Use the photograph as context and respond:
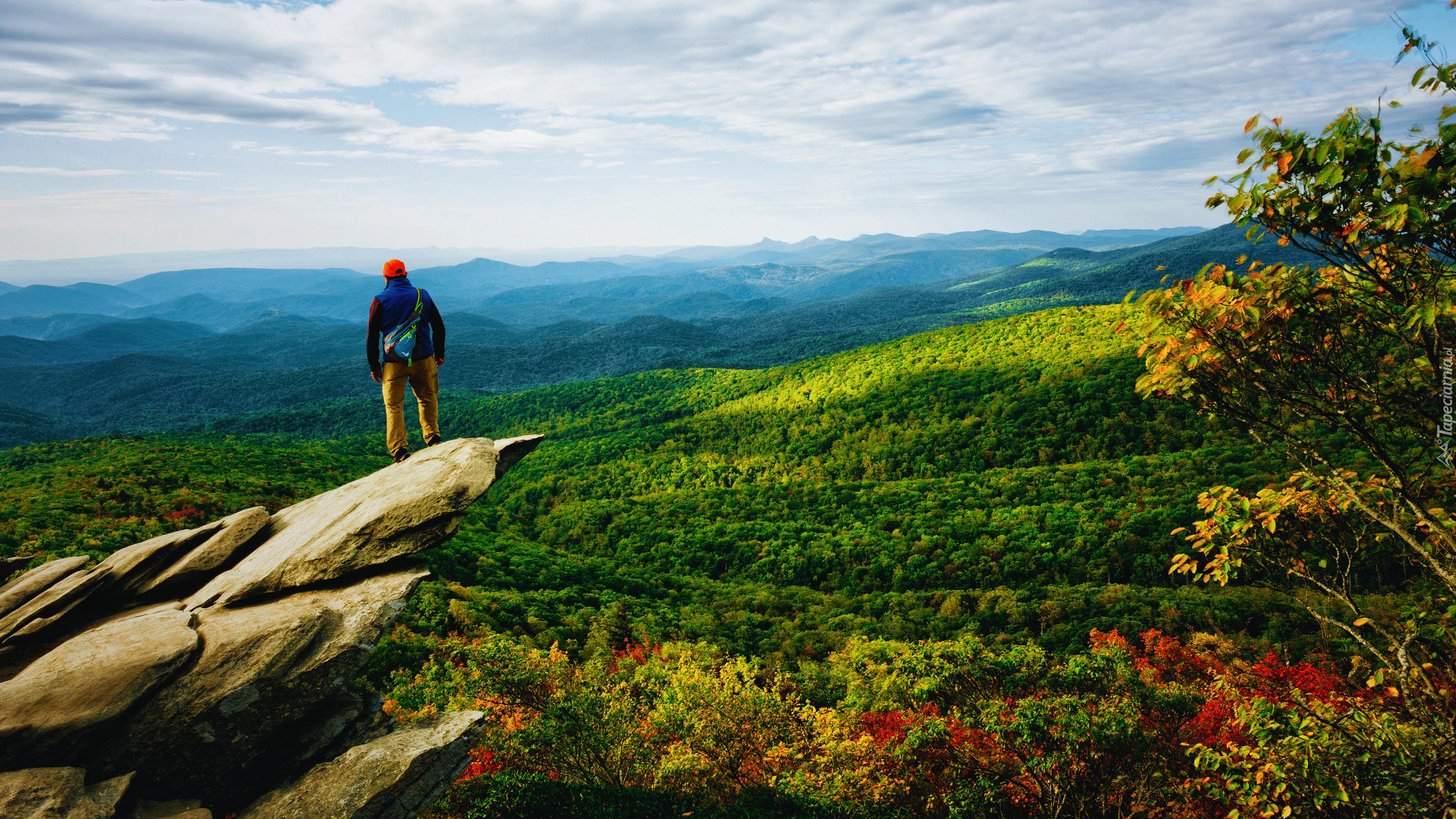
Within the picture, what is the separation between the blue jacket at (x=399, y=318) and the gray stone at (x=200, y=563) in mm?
4230

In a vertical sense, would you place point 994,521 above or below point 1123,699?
below

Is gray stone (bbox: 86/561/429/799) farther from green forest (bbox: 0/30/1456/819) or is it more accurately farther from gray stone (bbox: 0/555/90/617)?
green forest (bbox: 0/30/1456/819)

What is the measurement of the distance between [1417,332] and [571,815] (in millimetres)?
17786

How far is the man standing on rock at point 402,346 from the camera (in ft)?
39.5

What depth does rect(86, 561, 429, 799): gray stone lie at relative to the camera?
8469mm

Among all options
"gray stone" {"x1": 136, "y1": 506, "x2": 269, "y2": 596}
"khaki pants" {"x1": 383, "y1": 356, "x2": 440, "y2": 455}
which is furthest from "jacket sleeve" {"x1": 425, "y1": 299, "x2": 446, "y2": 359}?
"gray stone" {"x1": 136, "y1": 506, "x2": 269, "y2": 596}

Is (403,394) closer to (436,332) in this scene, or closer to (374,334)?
(374,334)

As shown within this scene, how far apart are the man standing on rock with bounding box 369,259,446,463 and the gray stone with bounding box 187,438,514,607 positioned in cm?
139

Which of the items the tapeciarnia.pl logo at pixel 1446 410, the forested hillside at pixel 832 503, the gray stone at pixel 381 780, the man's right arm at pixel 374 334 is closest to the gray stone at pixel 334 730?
the gray stone at pixel 381 780

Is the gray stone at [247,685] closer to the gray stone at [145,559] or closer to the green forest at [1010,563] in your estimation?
the gray stone at [145,559]

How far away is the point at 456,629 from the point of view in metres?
28.4

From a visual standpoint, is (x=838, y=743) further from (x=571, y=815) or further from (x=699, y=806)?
(x=571, y=815)

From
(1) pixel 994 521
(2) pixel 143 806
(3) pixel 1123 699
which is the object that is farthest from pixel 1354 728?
(1) pixel 994 521

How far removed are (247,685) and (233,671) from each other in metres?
0.30
